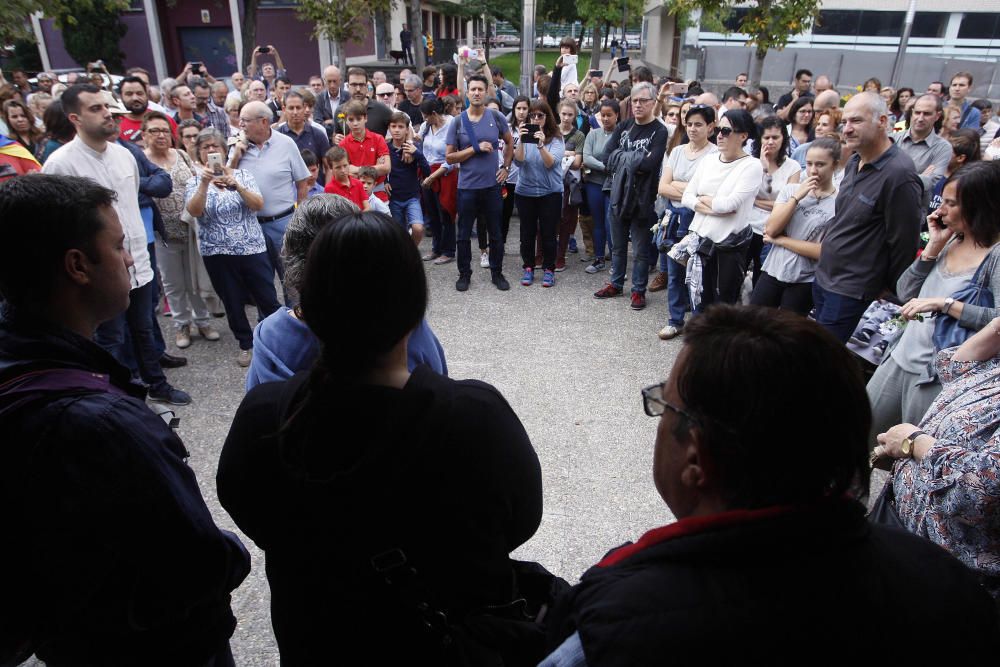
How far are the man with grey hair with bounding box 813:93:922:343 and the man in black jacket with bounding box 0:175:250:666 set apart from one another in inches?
147

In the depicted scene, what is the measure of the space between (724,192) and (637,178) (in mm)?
1257

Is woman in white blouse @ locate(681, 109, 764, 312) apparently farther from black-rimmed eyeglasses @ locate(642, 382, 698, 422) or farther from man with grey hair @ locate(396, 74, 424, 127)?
man with grey hair @ locate(396, 74, 424, 127)

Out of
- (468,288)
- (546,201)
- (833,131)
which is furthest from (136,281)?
(833,131)

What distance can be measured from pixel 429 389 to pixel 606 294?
5421 mm

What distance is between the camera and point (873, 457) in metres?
2.44

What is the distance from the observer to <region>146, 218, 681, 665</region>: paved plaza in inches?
127

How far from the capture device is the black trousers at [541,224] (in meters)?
6.62

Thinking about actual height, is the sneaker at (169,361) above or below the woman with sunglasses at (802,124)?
below

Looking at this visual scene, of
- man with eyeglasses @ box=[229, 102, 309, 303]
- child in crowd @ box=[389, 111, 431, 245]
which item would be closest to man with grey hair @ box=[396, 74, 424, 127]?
child in crowd @ box=[389, 111, 431, 245]

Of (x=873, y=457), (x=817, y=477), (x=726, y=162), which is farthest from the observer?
(x=726, y=162)

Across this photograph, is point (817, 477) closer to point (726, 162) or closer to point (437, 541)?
point (437, 541)

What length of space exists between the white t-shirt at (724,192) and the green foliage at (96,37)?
1056 inches

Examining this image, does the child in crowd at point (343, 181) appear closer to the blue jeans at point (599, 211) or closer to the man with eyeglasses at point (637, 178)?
the man with eyeglasses at point (637, 178)

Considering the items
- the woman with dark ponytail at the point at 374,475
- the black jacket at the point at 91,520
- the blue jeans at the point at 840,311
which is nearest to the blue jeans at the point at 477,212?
the blue jeans at the point at 840,311
